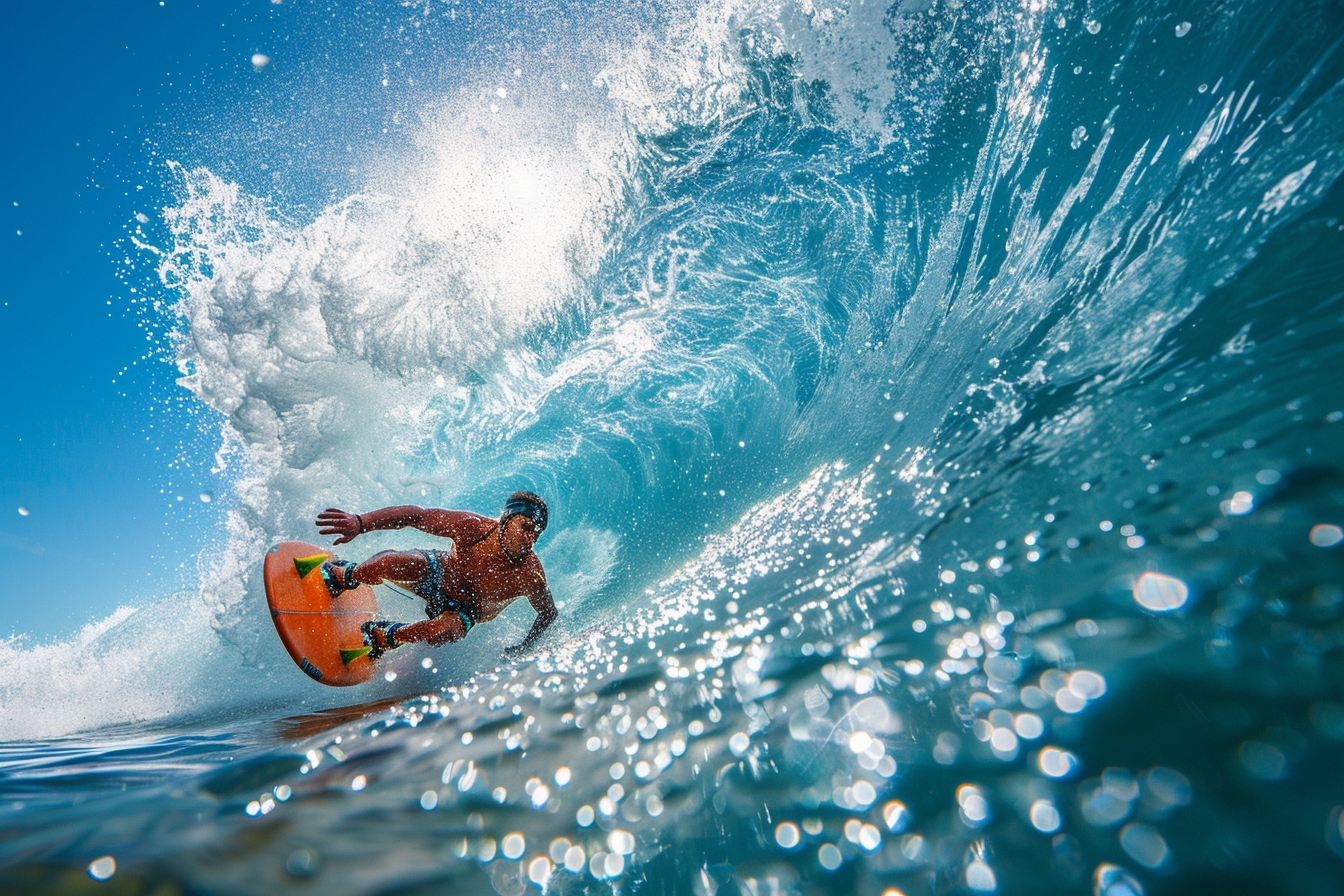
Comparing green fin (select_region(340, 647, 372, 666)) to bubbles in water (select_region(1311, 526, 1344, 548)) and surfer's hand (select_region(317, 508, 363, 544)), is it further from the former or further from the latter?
bubbles in water (select_region(1311, 526, 1344, 548))

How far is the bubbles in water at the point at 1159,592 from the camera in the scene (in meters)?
0.90

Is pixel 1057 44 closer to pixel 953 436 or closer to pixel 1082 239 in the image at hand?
pixel 1082 239

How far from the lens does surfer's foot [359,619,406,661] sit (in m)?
4.69

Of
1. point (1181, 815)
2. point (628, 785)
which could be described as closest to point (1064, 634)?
point (1181, 815)

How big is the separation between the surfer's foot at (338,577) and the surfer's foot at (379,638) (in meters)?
0.36

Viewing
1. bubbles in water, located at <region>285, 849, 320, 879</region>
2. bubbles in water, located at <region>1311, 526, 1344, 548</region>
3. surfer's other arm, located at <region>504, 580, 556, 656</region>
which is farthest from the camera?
surfer's other arm, located at <region>504, 580, 556, 656</region>

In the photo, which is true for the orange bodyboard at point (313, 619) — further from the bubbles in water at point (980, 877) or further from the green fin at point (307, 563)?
the bubbles in water at point (980, 877)

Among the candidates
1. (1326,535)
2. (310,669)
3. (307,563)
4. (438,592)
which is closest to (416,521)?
(438,592)

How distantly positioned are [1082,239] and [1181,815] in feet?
15.2

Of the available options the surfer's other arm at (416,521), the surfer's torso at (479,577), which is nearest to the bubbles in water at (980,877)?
the surfer's torso at (479,577)

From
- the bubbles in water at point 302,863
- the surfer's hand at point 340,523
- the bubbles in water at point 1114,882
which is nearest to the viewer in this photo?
the bubbles in water at point 1114,882

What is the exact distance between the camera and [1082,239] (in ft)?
13.1

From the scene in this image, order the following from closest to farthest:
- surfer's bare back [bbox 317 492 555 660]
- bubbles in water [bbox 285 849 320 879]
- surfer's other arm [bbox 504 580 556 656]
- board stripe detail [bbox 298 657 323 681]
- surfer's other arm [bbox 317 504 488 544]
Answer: bubbles in water [bbox 285 849 320 879] < board stripe detail [bbox 298 657 323 681] < surfer's other arm [bbox 317 504 488 544] < surfer's bare back [bbox 317 492 555 660] < surfer's other arm [bbox 504 580 556 656]

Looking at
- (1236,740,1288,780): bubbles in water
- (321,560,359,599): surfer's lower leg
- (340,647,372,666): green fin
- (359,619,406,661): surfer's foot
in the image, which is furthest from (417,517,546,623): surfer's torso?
(1236,740,1288,780): bubbles in water
